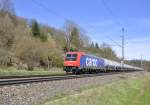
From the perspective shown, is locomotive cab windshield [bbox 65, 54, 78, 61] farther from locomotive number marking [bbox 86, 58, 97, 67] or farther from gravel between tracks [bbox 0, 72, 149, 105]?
gravel between tracks [bbox 0, 72, 149, 105]

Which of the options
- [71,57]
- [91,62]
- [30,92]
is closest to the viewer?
[30,92]

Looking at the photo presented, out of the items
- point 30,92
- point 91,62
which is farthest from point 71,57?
point 30,92

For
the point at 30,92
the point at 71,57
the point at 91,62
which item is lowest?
the point at 30,92

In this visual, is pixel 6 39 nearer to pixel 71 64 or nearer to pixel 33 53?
pixel 33 53

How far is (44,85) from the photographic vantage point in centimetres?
1842

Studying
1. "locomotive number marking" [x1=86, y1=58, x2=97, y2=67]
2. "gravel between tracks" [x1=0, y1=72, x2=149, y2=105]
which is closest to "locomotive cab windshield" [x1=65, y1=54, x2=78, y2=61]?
"locomotive number marking" [x1=86, y1=58, x2=97, y2=67]

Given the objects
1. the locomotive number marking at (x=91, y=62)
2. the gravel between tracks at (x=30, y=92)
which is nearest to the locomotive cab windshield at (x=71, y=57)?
the locomotive number marking at (x=91, y=62)

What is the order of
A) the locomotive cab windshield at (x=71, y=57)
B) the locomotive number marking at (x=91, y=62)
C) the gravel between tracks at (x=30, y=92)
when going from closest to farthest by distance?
the gravel between tracks at (x=30, y=92) → the locomotive cab windshield at (x=71, y=57) → the locomotive number marking at (x=91, y=62)

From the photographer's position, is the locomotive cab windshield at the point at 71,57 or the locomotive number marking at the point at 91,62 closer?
the locomotive cab windshield at the point at 71,57

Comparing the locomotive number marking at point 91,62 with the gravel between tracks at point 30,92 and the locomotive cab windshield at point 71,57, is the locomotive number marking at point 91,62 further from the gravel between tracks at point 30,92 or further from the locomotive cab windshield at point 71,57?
the gravel between tracks at point 30,92

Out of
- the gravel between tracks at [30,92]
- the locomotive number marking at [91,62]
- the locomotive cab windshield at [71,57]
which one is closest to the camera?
the gravel between tracks at [30,92]

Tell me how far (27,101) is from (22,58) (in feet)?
176

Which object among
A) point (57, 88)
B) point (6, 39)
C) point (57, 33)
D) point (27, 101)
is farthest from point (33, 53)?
point (57, 33)

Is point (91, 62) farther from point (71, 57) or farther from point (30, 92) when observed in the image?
point (30, 92)
